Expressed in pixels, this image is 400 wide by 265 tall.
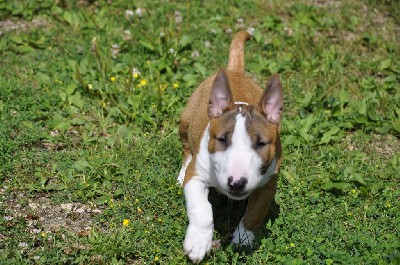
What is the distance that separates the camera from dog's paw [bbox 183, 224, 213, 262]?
4.30 metres

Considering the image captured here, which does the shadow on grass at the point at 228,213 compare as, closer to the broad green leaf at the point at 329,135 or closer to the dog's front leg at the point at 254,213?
the dog's front leg at the point at 254,213

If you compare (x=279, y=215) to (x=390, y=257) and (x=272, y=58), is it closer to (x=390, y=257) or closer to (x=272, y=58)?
(x=390, y=257)

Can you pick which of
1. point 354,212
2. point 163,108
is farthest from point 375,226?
point 163,108

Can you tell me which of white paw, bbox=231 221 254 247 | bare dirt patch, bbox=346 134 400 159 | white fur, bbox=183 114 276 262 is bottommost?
bare dirt patch, bbox=346 134 400 159

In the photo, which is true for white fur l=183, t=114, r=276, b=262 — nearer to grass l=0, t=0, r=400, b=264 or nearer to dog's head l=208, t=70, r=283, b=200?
dog's head l=208, t=70, r=283, b=200

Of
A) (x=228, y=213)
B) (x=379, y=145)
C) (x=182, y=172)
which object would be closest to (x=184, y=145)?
(x=182, y=172)

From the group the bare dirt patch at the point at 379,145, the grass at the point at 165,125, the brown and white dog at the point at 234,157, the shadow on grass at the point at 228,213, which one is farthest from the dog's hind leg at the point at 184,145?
the bare dirt patch at the point at 379,145

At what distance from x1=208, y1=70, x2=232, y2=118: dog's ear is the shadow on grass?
92 centimetres

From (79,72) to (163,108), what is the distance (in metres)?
1.07

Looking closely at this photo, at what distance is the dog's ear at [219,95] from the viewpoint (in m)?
4.45

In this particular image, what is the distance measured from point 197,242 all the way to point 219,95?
1.06 meters

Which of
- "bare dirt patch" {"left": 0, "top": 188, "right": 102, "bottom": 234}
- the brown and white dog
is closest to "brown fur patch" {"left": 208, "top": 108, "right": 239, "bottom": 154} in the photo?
the brown and white dog

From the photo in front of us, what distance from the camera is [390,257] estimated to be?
4.54 metres

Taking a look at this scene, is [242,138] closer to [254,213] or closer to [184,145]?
[254,213]
